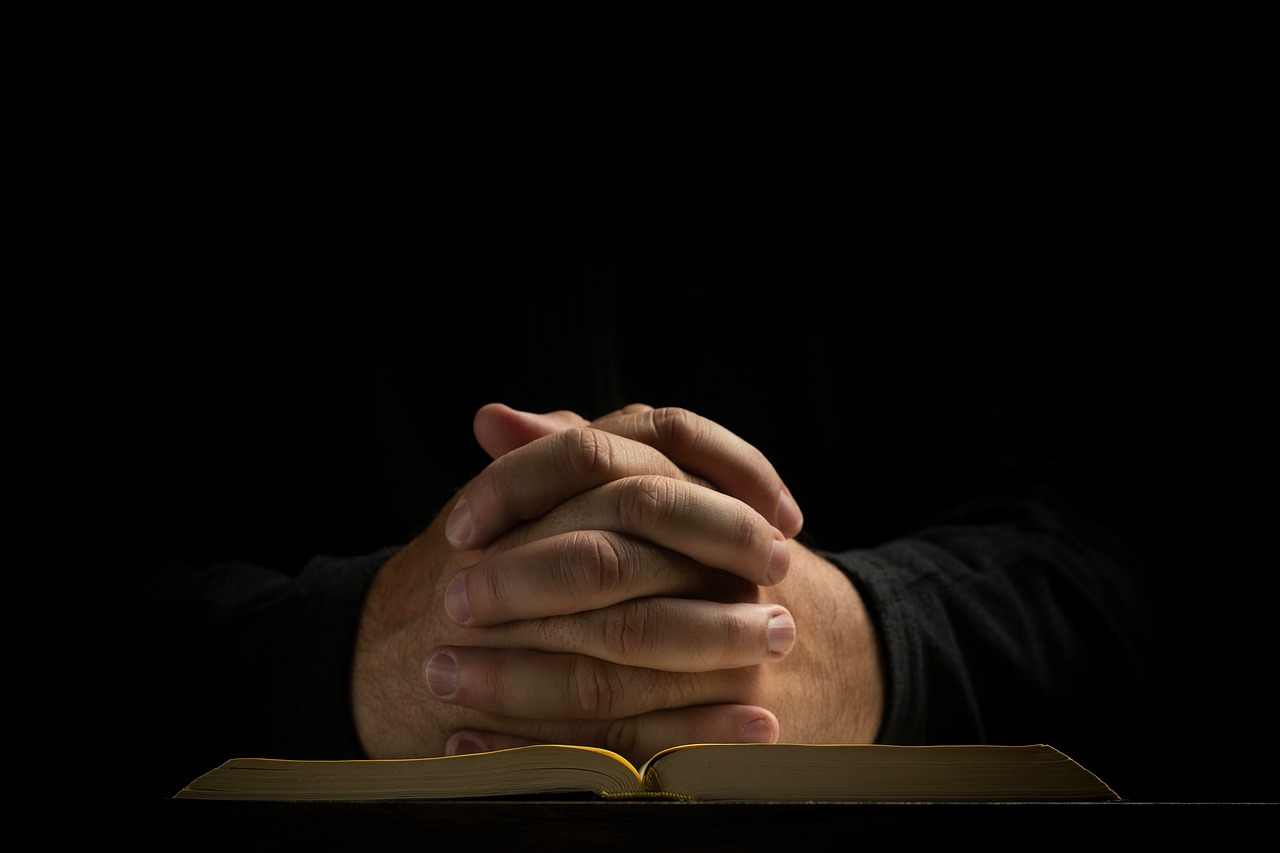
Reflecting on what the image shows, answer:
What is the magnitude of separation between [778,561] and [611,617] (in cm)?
17

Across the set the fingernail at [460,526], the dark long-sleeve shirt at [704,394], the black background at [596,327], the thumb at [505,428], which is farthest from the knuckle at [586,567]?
the black background at [596,327]

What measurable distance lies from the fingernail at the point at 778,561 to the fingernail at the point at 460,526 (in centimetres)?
29

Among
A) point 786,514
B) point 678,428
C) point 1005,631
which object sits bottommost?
point 1005,631

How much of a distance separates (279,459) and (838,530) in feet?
3.36

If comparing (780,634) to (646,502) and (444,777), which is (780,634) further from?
(444,777)

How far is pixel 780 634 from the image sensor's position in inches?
30.4

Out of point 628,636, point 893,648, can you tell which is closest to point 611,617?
point 628,636

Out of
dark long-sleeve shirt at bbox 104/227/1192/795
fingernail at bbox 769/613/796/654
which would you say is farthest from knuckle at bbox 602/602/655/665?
dark long-sleeve shirt at bbox 104/227/1192/795

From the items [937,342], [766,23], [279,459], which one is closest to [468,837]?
[279,459]

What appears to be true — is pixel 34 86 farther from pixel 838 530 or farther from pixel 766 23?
pixel 838 530

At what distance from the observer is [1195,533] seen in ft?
4.49

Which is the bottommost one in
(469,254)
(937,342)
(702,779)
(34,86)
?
(702,779)

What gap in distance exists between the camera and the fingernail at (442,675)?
30.6 inches

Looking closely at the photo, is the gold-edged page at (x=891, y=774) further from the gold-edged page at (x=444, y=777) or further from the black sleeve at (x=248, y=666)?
the black sleeve at (x=248, y=666)
